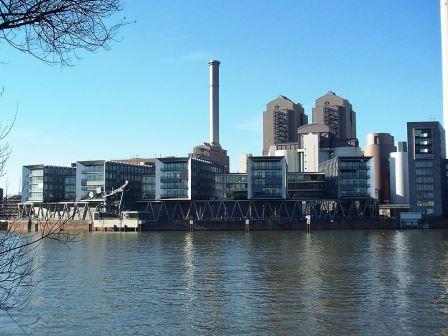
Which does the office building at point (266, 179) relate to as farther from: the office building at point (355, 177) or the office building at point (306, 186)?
the office building at point (306, 186)

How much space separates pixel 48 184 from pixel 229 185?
6193cm

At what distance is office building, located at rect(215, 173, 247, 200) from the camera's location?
186625 mm

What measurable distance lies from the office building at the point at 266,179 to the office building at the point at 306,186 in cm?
2096

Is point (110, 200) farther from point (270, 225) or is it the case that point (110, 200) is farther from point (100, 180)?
point (270, 225)

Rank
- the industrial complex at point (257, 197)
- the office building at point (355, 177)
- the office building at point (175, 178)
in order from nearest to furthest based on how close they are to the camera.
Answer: the industrial complex at point (257, 197)
the office building at point (355, 177)
the office building at point (175, 178)

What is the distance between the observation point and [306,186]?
609 feet

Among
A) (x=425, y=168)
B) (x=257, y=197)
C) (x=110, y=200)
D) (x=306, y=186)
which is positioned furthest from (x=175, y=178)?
(x=425, y=168)

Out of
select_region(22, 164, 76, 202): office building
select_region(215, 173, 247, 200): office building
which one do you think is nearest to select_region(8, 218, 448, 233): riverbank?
select_region(22, 164, 76, 202): office building

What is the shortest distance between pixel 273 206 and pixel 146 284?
128 meters

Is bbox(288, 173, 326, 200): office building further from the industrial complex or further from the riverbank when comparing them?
the riverbank

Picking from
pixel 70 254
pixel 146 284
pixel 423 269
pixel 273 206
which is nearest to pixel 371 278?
pixel 423 269

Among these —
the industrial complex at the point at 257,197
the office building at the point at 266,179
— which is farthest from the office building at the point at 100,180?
Answer: the office building at the point at 266,179

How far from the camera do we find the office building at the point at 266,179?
164 metres

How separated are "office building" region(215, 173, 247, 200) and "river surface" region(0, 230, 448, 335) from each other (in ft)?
416
